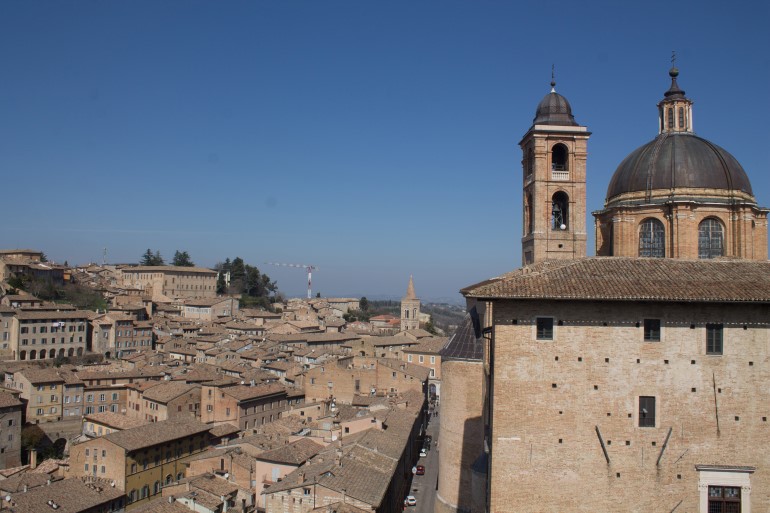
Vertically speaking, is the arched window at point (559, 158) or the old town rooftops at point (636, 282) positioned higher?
the arched window at point (559, 158)

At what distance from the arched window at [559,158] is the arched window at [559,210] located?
101cm

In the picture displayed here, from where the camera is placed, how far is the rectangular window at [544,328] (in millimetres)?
12398

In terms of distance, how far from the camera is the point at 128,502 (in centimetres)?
3056

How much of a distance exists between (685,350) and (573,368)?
85.4 inches

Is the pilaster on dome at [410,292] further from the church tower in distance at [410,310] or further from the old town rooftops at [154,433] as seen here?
the old town rooftops at [154,433]

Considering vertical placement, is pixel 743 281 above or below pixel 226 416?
above

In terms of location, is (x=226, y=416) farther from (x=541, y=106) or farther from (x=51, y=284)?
(x=51, y=284)

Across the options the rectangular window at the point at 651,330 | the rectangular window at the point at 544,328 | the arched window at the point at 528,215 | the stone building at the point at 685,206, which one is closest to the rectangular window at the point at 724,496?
the rectangular window at the point at 651,330

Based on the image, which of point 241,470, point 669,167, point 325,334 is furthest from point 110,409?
point 669,167

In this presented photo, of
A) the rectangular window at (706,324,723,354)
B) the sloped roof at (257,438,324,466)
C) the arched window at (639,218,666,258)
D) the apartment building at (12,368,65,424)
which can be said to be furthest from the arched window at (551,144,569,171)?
the apartment building at (12,368,65,424)

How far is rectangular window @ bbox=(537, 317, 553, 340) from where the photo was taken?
488 inches

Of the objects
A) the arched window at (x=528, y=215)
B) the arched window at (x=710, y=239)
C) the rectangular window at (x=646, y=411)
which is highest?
the arched window at (x=528, y=215)

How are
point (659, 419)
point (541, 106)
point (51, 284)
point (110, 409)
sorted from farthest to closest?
point (51, 284)
point (110, 409)
point (541, 106)
point (659, 419)

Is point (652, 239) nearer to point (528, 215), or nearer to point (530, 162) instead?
point (528, 215)
